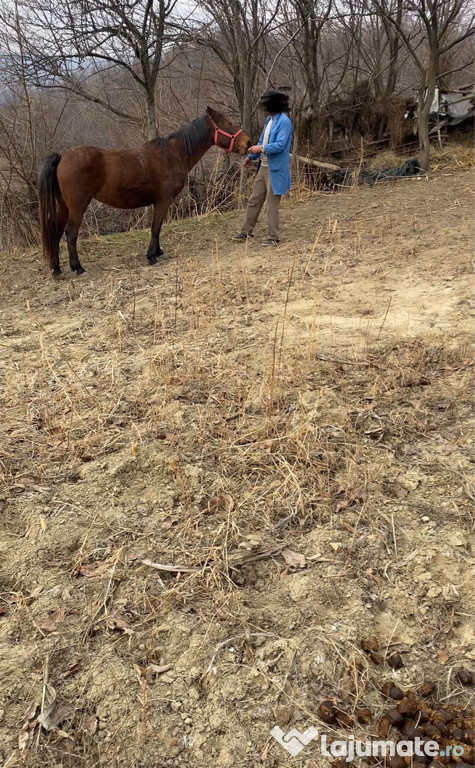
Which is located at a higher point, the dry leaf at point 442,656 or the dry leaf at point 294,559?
the dry leaf at point 294,559

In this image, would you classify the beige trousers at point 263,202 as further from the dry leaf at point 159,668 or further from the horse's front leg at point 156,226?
the dry leaf at point 159,668

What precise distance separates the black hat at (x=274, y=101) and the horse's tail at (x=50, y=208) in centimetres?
254

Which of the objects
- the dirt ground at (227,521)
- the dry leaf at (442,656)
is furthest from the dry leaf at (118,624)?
the dry leaf at (442,656)

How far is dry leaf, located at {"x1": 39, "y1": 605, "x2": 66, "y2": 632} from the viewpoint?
2.03 m

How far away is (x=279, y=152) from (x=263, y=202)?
63 centimetres

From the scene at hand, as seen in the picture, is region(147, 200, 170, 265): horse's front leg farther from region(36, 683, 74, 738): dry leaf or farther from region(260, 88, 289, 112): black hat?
region(36, 683, 74, 738): dry leaf

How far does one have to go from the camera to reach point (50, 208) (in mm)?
5676

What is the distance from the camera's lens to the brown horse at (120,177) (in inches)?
220

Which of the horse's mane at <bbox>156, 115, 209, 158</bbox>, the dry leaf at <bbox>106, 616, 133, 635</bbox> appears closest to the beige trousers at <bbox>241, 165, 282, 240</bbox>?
the horse's mane at <bbox>156, 115, 209, 158</bbox>

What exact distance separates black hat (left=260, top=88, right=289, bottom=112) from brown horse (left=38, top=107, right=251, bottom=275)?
17.8 inches

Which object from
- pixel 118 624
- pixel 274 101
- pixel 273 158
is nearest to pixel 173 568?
pixel 118 624

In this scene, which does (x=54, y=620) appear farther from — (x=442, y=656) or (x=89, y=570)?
(x=442, y=656)

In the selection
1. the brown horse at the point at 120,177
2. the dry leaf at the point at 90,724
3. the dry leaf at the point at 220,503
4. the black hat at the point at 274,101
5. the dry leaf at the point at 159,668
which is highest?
the black hat at the point at 274,101

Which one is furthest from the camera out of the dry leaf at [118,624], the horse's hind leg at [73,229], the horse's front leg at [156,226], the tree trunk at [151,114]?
the tree trunk at [151,114]
